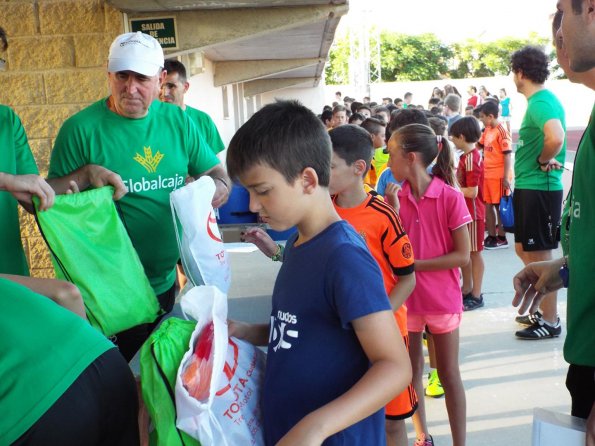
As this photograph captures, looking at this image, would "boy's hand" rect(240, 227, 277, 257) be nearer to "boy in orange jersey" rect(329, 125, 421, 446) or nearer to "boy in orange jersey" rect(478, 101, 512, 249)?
"boy in orange jersey" rect(329, 125, 421, 446)

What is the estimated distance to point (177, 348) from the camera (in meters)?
1.72

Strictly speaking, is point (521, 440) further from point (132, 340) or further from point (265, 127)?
point (265, 127)

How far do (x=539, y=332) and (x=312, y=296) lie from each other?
13.2ft

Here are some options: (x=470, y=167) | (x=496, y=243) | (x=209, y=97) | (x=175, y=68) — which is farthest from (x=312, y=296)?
(x=209, y=97)

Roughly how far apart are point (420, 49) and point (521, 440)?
2538 inches

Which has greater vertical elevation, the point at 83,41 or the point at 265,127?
the point at 83,41

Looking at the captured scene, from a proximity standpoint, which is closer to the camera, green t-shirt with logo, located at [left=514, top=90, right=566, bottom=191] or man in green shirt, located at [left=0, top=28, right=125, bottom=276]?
man in green shirt, located at [left=0, top=28, right=125, bottom=276]

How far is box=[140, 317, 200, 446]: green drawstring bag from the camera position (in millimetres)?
1693

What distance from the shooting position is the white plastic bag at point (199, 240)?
7.62 ft

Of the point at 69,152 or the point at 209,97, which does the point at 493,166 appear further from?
the point at 69,152

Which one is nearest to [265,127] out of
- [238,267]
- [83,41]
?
[83,41]

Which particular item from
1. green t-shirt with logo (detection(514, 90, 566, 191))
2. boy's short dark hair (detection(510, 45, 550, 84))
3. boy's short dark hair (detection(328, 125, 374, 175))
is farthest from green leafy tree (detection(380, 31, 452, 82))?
boy's short dark hair (detection(328, 125, 374, 175))

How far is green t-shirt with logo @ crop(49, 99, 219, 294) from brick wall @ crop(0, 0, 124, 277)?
170 cm

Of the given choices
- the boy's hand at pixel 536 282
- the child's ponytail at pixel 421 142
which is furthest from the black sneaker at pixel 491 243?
the boy's hand at pixel 536 282
